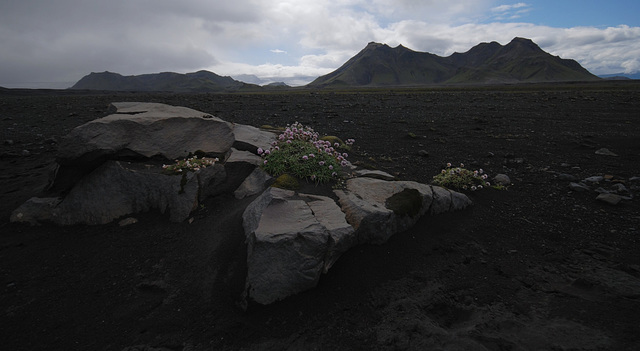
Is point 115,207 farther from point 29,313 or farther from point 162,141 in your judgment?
point 29,313

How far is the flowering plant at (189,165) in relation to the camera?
6.65m

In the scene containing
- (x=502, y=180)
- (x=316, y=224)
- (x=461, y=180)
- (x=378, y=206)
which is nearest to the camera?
(x=316, y=224)

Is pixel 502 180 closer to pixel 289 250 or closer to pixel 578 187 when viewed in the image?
pixel 578 187

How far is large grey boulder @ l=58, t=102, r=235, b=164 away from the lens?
6.38 m

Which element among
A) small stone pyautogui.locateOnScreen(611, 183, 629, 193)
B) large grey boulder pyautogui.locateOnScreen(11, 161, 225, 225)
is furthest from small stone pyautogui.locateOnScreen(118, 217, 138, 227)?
small stone pyautogui.locateOnScreen(611, 183, 629, 193)

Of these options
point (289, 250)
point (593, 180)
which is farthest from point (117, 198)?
point (593, 180)

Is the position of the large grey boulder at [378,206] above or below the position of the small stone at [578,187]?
above

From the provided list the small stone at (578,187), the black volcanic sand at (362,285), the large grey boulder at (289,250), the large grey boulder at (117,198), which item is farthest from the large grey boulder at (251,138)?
the small stone at (578,187)

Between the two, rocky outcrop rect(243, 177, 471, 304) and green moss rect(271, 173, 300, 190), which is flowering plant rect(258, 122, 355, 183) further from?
rocky outcrop rect(243, 177, 471, 304)

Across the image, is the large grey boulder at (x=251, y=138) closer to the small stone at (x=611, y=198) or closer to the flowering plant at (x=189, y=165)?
the flowering plant at (x=189, y=165)

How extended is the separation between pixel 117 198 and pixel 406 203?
6.24 m

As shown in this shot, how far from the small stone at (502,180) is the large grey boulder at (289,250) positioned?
5.92 m

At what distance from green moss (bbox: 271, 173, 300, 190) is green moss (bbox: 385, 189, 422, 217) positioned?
6.36 feet

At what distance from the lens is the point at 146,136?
23.6 ft
